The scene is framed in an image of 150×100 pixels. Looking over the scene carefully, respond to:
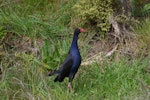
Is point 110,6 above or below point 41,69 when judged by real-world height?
above

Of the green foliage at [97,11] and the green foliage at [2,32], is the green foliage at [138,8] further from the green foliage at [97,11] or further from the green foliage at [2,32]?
the green foliage at [2,32]

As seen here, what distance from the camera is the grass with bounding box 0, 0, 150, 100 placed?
246 inches

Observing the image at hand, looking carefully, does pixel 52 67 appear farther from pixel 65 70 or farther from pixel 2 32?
pixel 2 32

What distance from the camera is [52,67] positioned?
24.1 ft

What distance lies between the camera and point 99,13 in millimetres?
8102

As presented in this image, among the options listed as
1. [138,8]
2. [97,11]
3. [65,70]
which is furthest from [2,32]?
[138,8]

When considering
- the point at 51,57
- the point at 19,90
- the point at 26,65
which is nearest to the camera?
the point at 19,90

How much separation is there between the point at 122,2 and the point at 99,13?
441mm

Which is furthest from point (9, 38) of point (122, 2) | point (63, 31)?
point (122, 2)

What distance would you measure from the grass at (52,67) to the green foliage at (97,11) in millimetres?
312

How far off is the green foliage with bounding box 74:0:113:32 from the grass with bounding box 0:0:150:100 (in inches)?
12.3

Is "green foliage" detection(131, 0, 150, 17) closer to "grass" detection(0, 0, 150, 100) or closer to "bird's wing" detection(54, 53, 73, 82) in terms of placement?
"grass" detection(0, 0, 150, 100)

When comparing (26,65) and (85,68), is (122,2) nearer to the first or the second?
(85,68)

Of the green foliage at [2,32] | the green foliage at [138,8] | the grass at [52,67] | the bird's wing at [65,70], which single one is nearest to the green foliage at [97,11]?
the grass at [52,67]
